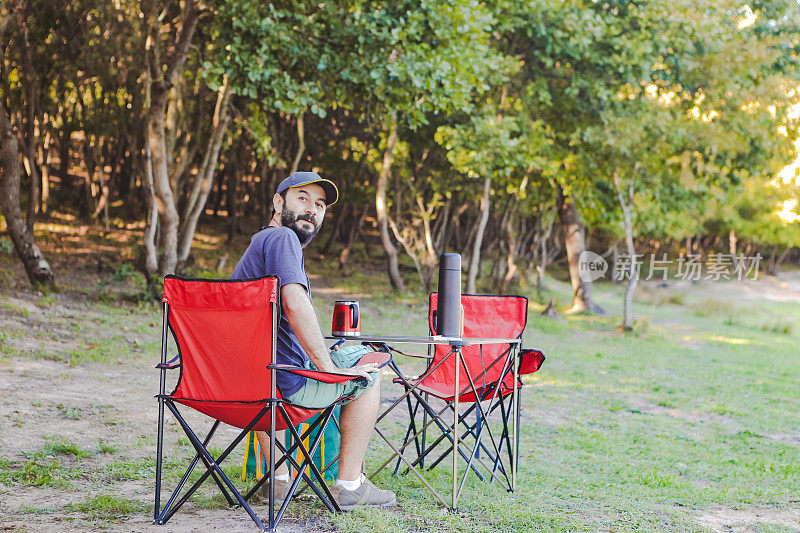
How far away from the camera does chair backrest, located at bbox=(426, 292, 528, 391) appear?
4816 millimetres

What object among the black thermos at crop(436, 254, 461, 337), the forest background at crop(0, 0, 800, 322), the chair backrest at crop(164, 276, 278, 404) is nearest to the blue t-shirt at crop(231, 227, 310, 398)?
the chair backrest at crop(164, 276, 278, 404)

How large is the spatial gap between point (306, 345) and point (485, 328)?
5.62 feet

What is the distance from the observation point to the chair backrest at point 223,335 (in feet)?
10.8

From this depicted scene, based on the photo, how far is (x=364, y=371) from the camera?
11.5 feet

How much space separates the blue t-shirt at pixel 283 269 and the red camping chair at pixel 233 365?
3.8 inches

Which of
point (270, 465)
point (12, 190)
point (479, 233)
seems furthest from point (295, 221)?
point (479, 233)

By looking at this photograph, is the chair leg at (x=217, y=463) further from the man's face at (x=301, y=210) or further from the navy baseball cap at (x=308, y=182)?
the navy baseball cap at (x=308, y=182)

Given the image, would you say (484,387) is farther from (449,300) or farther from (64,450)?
(64,450)

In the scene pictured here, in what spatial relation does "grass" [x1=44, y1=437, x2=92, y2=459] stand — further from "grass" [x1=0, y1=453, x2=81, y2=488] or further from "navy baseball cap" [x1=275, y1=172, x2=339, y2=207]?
"navy baseball cap" [x1=275, y1=172, x2=339, y2=207]

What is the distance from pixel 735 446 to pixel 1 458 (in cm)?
516

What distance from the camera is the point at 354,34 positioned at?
10117 mm

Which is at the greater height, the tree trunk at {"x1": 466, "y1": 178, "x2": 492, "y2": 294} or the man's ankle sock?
the tree trunk at {"x1": 466, "y1": 178, "x2": 492, "y2": 294}

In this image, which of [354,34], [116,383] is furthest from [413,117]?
[116,383]

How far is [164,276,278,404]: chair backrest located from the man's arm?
0.16 metres
